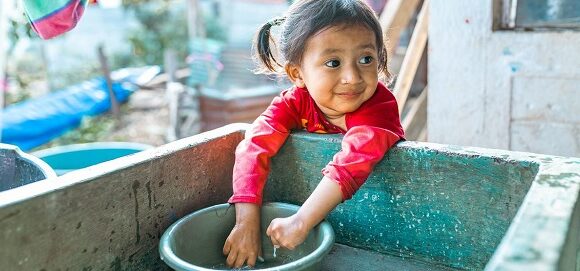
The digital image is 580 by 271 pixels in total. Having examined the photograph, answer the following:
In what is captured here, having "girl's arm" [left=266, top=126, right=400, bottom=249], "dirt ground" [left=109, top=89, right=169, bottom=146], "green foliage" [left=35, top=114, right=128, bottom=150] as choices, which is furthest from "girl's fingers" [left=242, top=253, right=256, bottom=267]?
"green foliage" [left=35, top=114, right=128, bottom=150]

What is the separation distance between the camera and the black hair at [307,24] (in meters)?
1.53

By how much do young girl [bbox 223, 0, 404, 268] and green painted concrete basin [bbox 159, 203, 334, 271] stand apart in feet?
0.15

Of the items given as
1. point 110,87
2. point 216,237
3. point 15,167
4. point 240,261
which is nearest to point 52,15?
point 15,167

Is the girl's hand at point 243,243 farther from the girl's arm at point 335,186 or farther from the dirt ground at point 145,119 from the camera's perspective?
the dirt ground at point 145,119

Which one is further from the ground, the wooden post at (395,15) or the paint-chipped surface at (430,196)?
the wooden post at (395,15)

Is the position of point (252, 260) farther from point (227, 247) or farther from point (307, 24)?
point (307, 24)

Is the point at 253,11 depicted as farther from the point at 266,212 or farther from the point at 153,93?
the point at 266,212

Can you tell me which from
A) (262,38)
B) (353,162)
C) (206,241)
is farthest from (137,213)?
(262,38)

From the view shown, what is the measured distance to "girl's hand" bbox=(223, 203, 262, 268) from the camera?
4.76 ft

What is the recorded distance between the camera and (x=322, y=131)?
168 centimetres

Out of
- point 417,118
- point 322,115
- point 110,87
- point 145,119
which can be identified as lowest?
point 145,119

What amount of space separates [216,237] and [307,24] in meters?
0.65

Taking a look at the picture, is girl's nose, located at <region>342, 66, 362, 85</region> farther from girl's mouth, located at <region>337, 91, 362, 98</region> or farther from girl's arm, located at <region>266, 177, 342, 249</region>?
girl's arm, located at <region>266, 177, 342, 249</region>

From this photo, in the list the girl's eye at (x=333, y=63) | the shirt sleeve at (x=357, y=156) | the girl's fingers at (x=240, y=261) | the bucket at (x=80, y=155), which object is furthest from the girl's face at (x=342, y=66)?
the bucket at (x=80, y=155)
